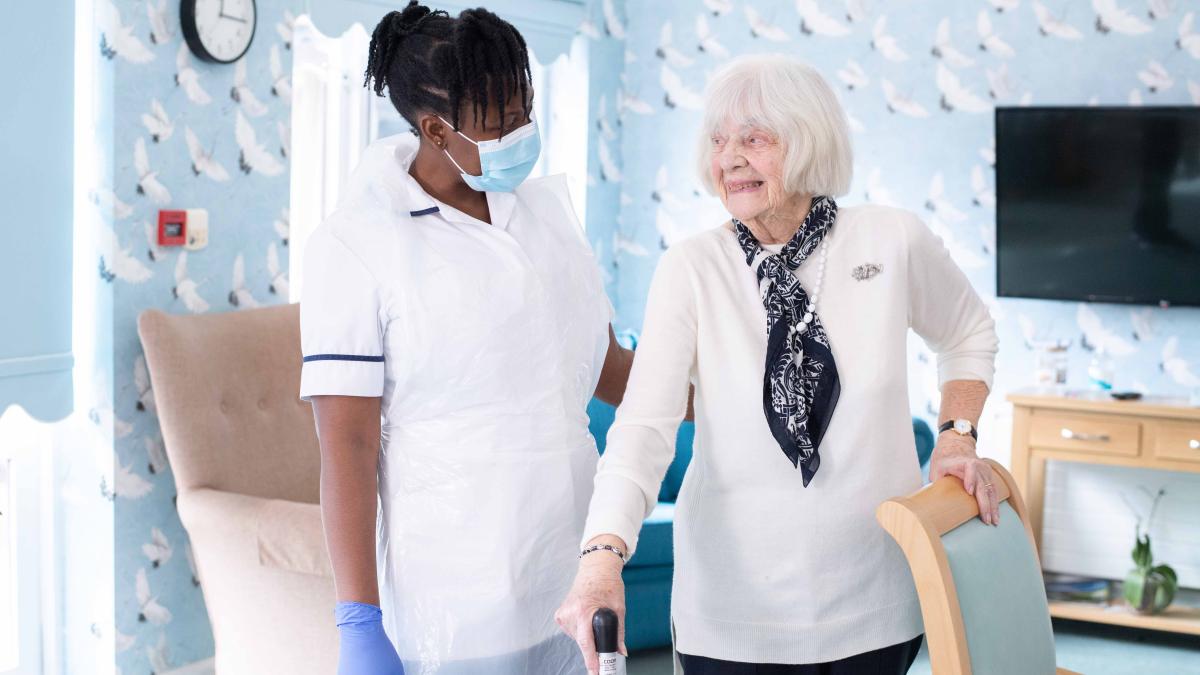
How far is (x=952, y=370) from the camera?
5.49 feet

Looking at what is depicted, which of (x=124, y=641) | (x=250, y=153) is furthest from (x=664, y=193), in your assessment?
(x=124, y=641)

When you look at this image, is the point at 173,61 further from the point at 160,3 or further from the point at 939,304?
the point at 939,304

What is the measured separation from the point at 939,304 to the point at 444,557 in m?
0.73

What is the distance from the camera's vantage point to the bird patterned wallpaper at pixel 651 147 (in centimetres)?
303

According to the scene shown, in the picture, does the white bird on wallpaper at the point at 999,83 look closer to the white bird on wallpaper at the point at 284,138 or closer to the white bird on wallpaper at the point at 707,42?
the white bird on wallpaper at the point at 707,42

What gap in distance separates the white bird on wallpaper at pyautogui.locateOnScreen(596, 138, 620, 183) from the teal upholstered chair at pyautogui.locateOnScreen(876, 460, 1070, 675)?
350 centimetres

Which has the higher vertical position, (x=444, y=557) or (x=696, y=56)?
(x=696, y=56)

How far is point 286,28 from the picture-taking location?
136 inches

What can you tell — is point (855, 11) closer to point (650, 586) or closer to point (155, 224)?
point (650, 586)

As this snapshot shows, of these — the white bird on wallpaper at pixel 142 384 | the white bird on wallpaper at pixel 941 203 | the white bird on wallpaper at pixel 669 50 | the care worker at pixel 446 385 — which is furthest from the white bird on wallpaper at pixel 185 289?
the white bird on wallpaper at pixel 941 203

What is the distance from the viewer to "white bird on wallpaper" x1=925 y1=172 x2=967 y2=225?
14.6 feet

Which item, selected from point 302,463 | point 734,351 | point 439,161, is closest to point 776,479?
point 734,351

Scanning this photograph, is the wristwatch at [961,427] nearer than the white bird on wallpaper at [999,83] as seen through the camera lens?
Yes

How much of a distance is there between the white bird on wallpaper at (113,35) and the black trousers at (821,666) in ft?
7.17
